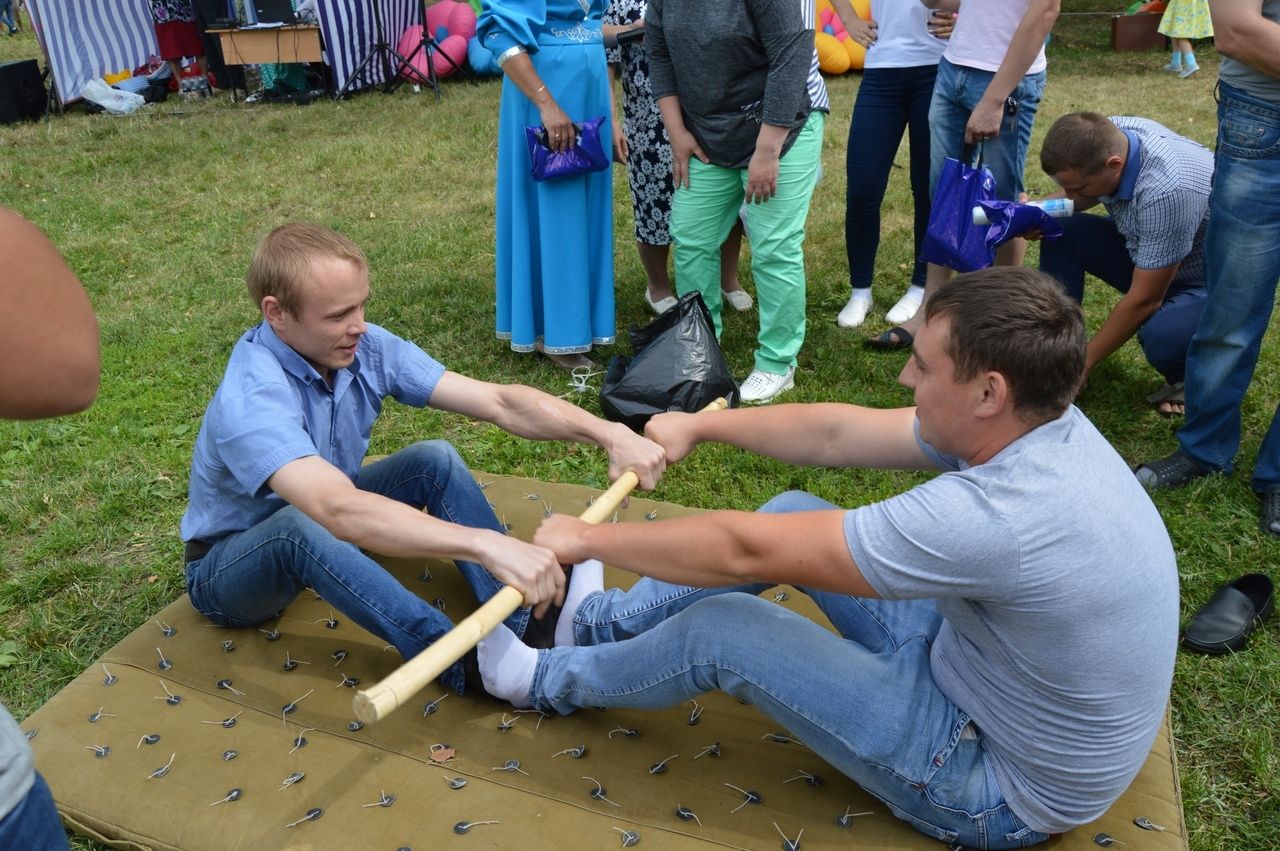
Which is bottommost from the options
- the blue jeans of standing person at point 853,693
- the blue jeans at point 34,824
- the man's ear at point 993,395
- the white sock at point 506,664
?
the white sock at point 506,664

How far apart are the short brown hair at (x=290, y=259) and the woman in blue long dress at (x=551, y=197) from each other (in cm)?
215

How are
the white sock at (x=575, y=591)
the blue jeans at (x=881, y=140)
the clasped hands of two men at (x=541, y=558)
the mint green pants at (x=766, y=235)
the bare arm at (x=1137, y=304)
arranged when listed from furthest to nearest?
the blue jeans at (x=881, y=140), the mint green pants at (x=766, y=235), the bare arm at (x=1137, y=304), the white sock at (x=575, y=591), the clasped hands of two men at (x=541, y=558)

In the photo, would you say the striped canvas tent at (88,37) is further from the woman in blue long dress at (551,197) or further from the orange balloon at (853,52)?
the woman in blue long dress at (551,197)

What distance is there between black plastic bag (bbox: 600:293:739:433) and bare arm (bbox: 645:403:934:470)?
1376 mm

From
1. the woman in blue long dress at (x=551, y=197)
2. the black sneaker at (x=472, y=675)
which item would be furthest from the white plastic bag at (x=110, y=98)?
the black sneaker at (x=472, y=675)

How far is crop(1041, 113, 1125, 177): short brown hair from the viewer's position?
3.93 m

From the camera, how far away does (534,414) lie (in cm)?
307

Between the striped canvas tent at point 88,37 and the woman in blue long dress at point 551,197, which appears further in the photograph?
the striped canvas tent at point 88,37

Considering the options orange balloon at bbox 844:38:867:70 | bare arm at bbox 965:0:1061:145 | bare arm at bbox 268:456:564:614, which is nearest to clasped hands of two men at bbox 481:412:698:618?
bare arm at bbox 268:456:564:614

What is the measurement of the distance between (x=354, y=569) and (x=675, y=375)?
2003mm

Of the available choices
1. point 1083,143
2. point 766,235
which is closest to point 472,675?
point 766,235

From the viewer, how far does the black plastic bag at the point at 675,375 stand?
4.37 meters

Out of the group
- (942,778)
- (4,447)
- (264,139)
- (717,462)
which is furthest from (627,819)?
(264,139)

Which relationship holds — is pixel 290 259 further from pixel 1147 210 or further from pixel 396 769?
pixel 1147 210
